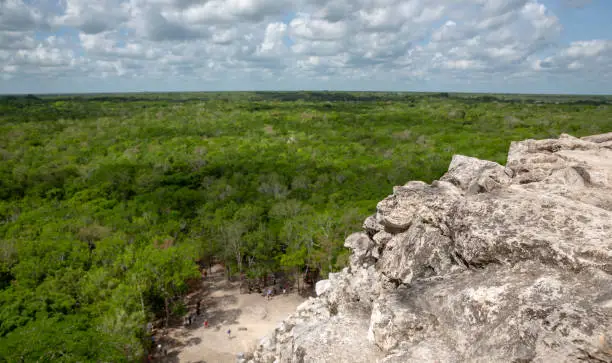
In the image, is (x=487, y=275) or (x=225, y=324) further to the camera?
(x=225, y=324)

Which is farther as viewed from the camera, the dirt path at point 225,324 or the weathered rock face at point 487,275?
the dirt path at point 225,324

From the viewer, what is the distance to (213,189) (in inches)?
1935

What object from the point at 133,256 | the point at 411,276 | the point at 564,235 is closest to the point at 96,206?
the point at 133,256

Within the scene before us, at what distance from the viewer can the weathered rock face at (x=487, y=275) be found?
7051mm

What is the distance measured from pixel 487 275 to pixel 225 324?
78.5 feet

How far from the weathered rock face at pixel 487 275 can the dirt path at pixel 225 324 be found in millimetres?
13787

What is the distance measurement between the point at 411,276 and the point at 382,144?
244 ft

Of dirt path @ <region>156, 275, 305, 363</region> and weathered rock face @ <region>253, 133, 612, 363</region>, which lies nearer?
weathered rock face @ <region>253, 133, 612, 363</region>

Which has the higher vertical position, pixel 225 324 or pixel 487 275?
pixel 487 275

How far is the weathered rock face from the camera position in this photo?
705 centimetres

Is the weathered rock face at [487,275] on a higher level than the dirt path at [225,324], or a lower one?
higher

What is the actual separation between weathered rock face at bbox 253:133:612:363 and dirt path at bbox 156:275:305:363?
13.8 meters

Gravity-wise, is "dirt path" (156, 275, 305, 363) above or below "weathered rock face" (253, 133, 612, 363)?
below

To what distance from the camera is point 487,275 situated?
8828mm
